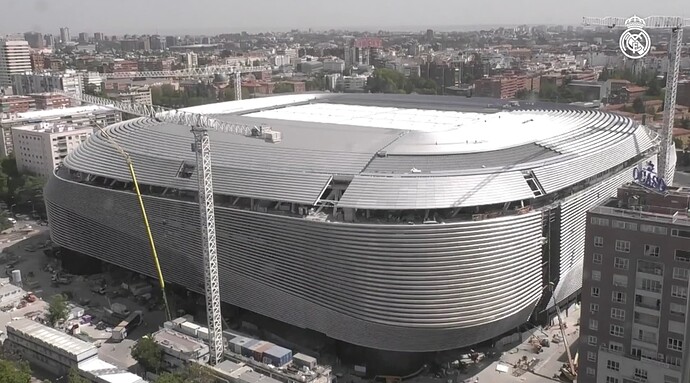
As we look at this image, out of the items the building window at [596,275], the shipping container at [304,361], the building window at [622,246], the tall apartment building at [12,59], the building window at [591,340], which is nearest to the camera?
the building window at [622,246]

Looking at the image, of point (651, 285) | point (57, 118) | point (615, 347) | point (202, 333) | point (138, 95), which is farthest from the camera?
point (138, 95)

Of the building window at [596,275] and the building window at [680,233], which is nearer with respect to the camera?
the building window at [680,233]

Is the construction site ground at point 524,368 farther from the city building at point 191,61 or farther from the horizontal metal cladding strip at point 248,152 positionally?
the city building at point 191,61

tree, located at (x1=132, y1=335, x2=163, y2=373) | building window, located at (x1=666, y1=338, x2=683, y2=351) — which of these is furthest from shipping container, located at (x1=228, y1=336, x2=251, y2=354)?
building window, located at (x1=666, y1=338, x2=683, y2=351)

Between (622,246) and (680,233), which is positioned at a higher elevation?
(680,233)

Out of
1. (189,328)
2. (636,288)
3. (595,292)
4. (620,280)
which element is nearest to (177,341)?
(189,328)

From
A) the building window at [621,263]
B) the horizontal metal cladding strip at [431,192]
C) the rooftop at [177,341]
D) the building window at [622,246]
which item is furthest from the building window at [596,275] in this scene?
the rooftop at [177,341]

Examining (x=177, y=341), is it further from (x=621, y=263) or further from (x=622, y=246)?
(x=622, y=246)

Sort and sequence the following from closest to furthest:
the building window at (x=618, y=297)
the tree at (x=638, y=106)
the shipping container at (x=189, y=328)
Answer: the building window at (x=618, y=297), the shipping container at (x=189, y=328), the tree at (x=638, y=106)

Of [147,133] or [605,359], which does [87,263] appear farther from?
[605,359]
